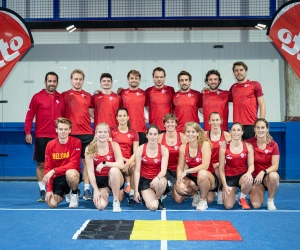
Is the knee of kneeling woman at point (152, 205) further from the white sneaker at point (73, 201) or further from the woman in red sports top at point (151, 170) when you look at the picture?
the white sneaker at point (73, 201)

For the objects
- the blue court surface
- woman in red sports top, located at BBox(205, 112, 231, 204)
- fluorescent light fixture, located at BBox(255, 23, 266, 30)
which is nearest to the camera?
the blue court surface

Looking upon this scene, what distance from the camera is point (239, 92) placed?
23.2ft

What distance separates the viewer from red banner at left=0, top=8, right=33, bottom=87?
8766mm

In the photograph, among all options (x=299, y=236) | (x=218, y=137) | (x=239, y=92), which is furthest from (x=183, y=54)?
(x=299, y=236)

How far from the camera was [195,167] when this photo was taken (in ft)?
20.0

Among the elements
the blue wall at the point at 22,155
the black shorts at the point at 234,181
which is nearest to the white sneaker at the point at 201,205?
the black shorts at the point at 234,181

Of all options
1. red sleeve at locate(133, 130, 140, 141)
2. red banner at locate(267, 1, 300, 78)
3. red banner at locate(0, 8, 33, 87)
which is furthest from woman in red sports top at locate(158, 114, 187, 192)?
red banner at locate(0, 8, 33, 87)

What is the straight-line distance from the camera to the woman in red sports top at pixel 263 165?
233 inches

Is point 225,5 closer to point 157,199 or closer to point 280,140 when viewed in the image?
point 280,140

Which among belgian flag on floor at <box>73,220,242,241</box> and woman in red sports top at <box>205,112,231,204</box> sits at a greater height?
woman in red sports top at <box>205,112,231,204</box>

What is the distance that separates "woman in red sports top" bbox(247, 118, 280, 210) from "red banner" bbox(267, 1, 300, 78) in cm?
315

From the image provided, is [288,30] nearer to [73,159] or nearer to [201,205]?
[201,205]

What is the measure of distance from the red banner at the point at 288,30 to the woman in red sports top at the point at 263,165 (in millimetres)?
3154

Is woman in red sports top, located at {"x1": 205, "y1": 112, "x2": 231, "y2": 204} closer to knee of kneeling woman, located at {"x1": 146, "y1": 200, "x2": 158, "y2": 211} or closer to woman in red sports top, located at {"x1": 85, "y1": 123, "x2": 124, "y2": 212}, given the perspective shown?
knee of kneeling woman, located at {"x1": 146, "y1": 200, "x2": 158, "y2": 211}
